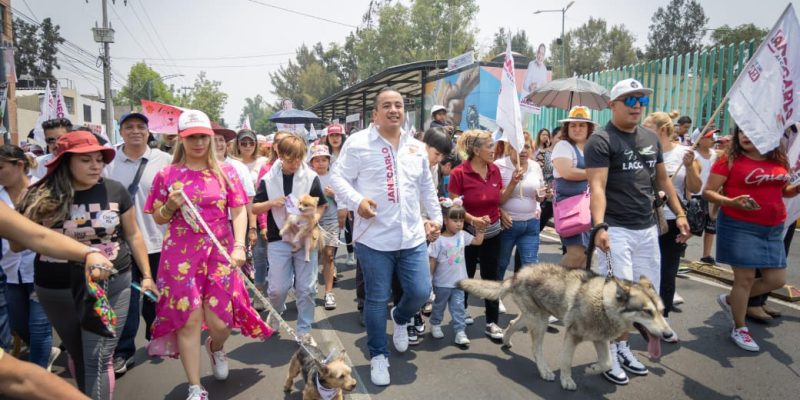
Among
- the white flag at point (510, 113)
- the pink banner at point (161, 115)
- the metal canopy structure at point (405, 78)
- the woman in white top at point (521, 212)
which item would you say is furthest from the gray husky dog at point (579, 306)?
the metal canopy structure at point (405, 78)

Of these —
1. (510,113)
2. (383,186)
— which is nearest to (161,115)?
(383,186)

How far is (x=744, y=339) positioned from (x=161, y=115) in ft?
22.2

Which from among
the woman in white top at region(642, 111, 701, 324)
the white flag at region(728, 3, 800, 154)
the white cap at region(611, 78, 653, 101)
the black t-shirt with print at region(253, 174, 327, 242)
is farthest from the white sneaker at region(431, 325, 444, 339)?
the white flag at region(728, 3, 800, 154)

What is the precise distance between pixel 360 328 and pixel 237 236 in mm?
1998

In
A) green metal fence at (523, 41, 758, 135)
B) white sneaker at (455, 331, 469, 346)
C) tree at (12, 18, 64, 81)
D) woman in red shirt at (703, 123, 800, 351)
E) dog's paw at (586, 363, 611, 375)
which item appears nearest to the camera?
dog's paw at (586, 363, 611, 375)

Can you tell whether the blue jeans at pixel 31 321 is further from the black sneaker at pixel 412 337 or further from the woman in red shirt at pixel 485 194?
the woman in red shirt at pixel 485 194

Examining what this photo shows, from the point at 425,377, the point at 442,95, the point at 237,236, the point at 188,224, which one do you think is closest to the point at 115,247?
the point at 188,224

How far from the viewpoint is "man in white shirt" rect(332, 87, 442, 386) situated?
3543mm

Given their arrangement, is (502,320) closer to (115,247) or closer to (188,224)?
(188,224)

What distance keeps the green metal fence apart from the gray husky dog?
947cm

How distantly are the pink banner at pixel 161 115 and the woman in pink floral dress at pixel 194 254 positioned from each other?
2.65 meters

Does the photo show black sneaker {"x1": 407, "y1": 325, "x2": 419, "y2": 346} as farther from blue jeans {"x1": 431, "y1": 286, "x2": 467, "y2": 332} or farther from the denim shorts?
the denim shorts

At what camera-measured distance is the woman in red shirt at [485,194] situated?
443cm

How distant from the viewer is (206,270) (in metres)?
3.33
